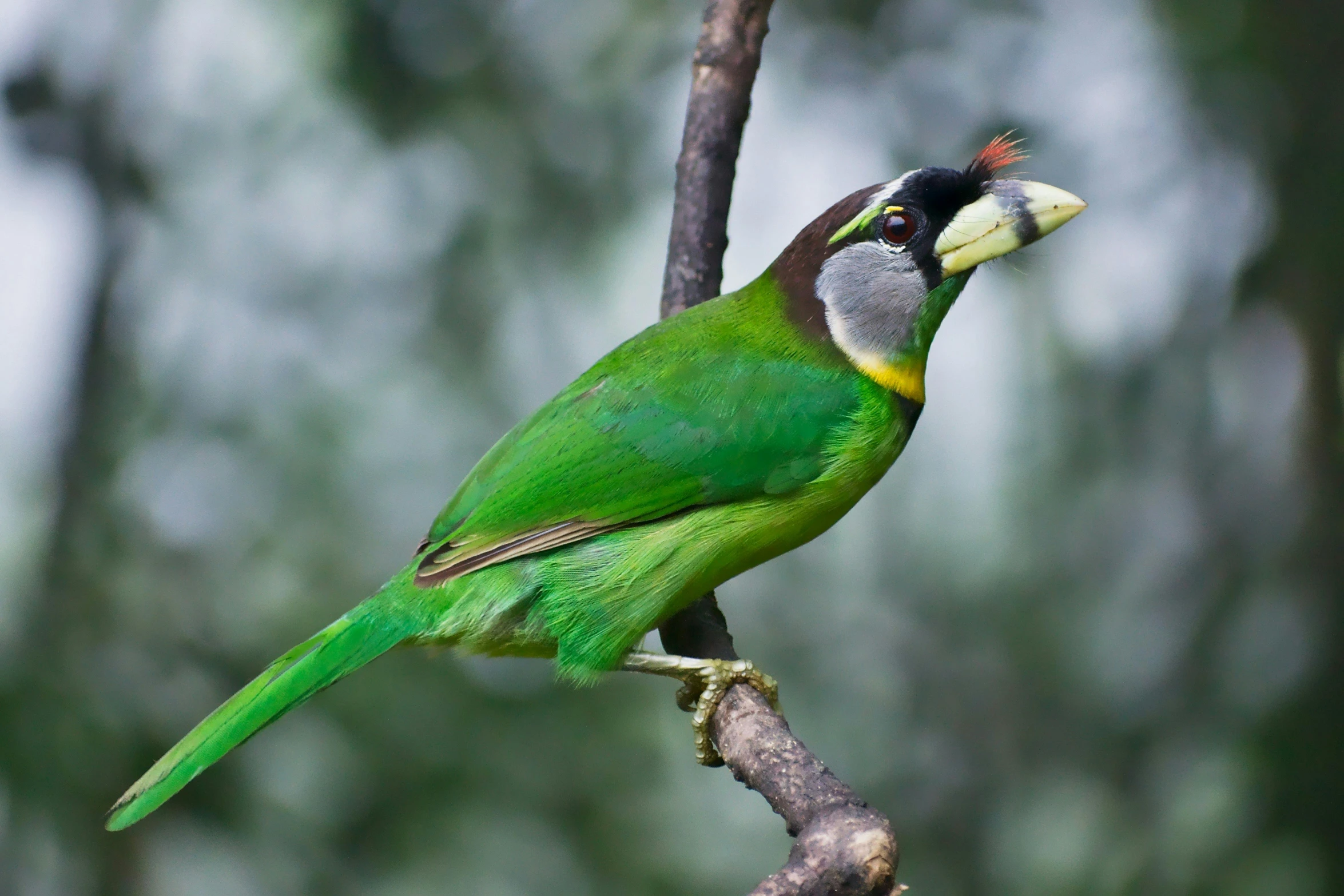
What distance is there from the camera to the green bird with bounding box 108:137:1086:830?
7.21ft

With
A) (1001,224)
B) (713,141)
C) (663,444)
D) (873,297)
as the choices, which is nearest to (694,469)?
(663,444)

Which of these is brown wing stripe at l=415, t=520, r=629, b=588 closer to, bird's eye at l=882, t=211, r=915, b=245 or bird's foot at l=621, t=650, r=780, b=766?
bird's foot at l=621, t=650, r=780, b=766

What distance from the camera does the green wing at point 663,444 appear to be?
2219 mm

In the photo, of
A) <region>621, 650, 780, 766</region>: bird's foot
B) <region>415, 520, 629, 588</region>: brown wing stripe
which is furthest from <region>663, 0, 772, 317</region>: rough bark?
<region>621, 650, 780, 766</region>: bird's foot

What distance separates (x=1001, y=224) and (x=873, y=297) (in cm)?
31

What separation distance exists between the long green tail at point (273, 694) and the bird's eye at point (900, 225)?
131 cm

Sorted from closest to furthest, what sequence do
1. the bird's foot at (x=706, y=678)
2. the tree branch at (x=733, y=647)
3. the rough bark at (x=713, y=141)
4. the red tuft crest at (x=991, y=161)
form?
the tree branch at (x=733, y=647) < the bird's foot at (x=706, y=678) < the red tuft crest at (x=991, y=161) < the rough bark at (x=713, y=141)

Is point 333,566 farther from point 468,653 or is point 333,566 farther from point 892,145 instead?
point 892,145

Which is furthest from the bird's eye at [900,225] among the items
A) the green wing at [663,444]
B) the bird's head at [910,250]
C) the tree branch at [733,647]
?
the tree branch at [733,647]

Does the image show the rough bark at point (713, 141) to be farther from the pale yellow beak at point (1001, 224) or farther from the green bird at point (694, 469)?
the pale yellow beak at point (1001, 224)

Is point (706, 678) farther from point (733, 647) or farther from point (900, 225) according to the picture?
point (900, 225)

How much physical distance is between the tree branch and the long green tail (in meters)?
0.67

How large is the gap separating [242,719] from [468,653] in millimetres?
476

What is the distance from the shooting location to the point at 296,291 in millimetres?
4430
